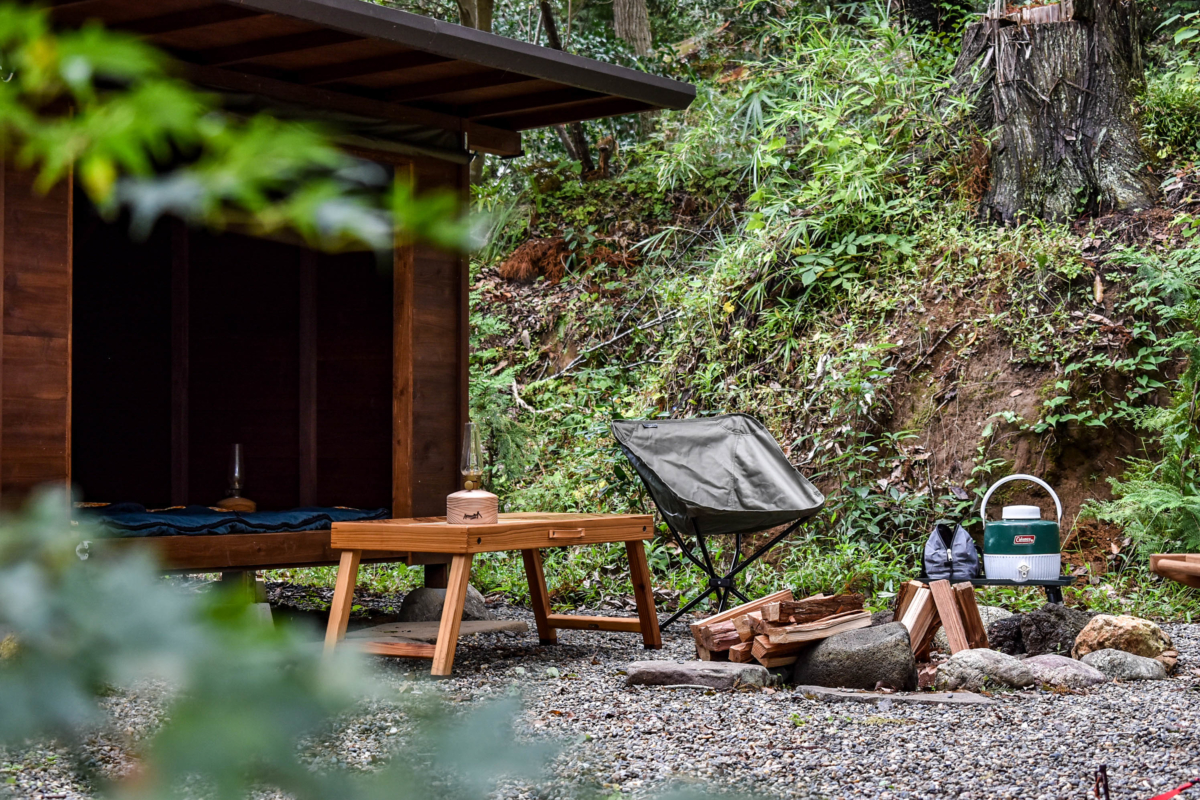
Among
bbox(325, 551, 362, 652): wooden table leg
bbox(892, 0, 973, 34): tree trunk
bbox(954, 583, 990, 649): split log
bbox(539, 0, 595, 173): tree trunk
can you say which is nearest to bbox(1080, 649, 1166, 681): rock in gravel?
bbox(954, 583, 990, 649): split log

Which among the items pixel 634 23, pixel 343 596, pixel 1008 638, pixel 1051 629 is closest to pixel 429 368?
pixel 343 596

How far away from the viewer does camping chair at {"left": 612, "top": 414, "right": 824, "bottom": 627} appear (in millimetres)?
5000

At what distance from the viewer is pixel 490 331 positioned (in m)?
8.23

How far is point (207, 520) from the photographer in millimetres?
4672

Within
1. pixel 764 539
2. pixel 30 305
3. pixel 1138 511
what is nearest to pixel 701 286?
pixel 764 539

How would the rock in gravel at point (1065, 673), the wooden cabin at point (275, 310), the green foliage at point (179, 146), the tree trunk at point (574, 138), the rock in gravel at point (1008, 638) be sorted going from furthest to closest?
1. the tree trunk at point (574, 138)
2. the rock in gravel at point (1008, 638)
3. the wooden cabin at point (275, 310)
4. the rock in gravel at point (1065, 673)
5. the green foliage at point (179, 146)

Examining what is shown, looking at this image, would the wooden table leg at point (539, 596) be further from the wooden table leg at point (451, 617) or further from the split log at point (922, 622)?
the split log at point (922, 622)

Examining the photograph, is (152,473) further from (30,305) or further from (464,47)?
(464,47)

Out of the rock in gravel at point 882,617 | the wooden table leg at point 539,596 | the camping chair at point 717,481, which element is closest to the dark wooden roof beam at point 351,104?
the camping chair at point 717,481

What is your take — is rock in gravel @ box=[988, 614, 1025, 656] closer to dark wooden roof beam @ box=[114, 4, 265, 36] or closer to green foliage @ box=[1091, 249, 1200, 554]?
green foliage @ box=[1091, 249, 1200, 554]

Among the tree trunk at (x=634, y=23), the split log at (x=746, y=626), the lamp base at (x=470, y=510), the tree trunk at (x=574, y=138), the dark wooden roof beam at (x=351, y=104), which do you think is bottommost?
the split log at (x=746, y=626)

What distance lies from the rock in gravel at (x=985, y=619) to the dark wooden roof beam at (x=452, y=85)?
9.53 ft

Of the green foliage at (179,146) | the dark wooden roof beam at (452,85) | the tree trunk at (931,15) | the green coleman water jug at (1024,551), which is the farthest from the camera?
the tree trunk at (931,15)

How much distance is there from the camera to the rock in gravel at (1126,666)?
388cm
